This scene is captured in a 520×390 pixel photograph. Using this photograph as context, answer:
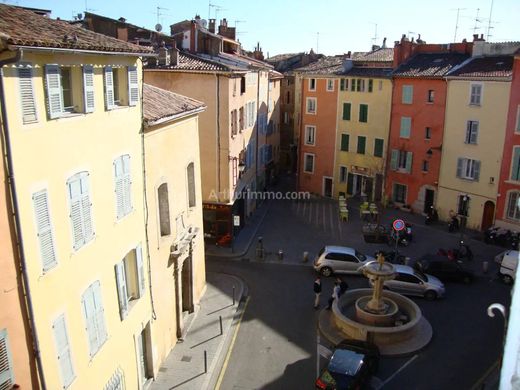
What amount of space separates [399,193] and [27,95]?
35383 millimetres

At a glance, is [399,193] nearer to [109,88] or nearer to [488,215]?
[488,215]

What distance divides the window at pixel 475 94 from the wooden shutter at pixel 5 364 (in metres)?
32.8

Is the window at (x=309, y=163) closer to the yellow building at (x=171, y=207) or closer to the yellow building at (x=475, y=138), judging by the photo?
the yellow building at (x=475, y=138)

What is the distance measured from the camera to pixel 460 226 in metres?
35.5

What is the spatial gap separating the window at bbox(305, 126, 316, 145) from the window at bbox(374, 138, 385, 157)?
6171 millimetres

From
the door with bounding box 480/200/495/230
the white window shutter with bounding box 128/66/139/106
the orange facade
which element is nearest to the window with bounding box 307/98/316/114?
the orange facade

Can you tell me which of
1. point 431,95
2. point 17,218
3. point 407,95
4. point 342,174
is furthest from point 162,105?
point 342,174

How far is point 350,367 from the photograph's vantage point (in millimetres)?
16547

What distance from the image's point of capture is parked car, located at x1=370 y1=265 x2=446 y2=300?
2397 cm

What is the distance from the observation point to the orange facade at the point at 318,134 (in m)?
43.1

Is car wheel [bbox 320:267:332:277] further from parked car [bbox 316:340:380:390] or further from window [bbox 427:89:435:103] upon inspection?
window [bbox 427:89:435:103]

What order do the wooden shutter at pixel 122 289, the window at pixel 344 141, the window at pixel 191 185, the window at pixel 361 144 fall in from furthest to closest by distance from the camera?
the window at pixel 344 141, the window at pixel 361 144, the window at pixel 191 185, the wooden shutter at pixel 122 289

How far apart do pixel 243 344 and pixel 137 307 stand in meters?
6.30

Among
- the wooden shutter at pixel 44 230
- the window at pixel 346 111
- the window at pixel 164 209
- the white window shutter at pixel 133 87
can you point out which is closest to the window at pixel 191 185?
the window at pixel 164 209
